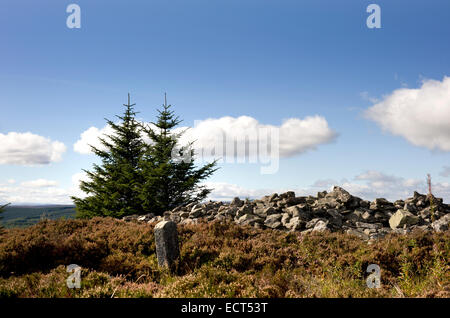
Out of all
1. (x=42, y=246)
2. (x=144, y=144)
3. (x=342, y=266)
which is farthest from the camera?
(x=144, y=144)

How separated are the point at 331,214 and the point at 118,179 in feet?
49.5

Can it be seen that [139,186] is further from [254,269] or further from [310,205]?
[254,269]

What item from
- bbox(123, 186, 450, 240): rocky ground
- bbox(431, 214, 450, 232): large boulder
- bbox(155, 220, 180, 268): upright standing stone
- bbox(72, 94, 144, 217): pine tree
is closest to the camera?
bbox(155, 220, 180, 268): upright standing stone

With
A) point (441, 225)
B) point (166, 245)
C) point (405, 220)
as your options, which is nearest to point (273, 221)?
point (166, 245)

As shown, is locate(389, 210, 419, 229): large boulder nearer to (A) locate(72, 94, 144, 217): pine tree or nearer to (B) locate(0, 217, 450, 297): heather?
(B) locate(0, 217, 450, 297): heather

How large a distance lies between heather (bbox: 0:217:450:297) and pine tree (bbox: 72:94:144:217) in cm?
779

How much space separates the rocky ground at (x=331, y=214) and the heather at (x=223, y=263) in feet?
3.99

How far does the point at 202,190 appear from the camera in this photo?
20.1m

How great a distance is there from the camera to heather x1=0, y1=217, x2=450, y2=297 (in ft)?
21.2

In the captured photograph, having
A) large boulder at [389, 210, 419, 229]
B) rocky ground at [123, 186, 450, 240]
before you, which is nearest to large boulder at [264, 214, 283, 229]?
rocky ground at [123, 186, 450, 240]

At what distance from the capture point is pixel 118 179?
→ 21.8m

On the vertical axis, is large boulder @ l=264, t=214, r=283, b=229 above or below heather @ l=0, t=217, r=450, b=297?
above

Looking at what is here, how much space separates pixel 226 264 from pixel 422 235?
6.64 metres
